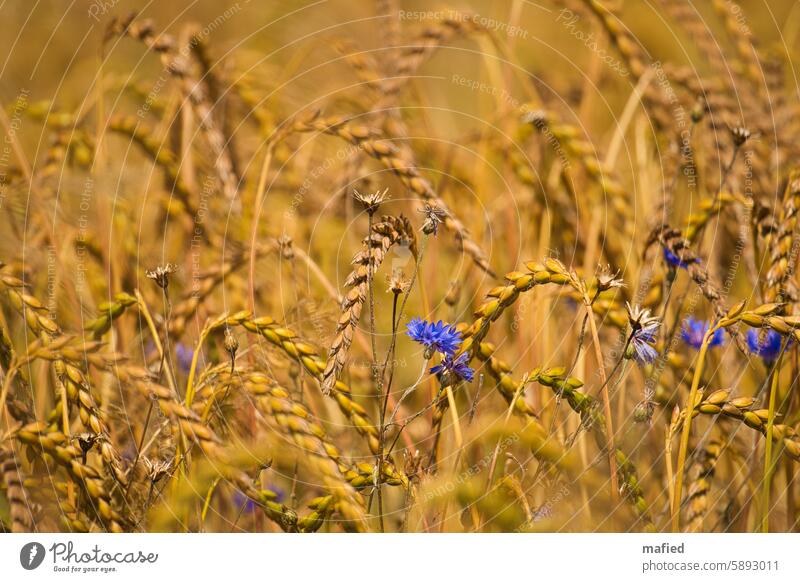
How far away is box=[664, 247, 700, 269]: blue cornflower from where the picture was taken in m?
0.85

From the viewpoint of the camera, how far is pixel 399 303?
1.28 metres

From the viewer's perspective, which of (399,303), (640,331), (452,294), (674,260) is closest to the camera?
(640,331)

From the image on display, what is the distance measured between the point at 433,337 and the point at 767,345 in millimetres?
463

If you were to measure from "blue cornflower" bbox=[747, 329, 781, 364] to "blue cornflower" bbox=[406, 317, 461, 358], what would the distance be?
1.36 ft

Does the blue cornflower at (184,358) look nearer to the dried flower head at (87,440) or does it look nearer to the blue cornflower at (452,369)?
the dried flower head at (87,440)

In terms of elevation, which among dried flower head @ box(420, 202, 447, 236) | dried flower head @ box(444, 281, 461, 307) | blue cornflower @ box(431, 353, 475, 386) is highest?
dried flower head @ box(444, 281, 461, 307)

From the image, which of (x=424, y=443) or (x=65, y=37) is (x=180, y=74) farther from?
(x=424, y=443)

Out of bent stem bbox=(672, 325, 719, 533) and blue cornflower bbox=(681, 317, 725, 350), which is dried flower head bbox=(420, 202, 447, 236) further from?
blue cornflower bbox=(681, 317, 725, 350)

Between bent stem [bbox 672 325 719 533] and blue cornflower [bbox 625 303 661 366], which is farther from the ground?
blue cornflower [bbox 625 303 661 366]
